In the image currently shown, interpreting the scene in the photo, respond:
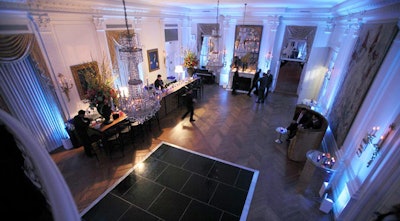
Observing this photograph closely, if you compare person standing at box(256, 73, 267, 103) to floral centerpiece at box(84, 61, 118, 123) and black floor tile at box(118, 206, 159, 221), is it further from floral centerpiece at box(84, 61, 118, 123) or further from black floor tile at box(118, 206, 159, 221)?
black floor tile at box(118, 206, 159, 221)

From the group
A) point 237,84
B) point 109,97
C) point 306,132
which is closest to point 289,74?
point 237,84

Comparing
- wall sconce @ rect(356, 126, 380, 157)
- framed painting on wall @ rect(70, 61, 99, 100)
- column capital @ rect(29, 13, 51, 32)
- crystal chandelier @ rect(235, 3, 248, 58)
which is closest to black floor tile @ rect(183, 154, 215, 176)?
wall sconce @ rect(356, 126, 380, 157)

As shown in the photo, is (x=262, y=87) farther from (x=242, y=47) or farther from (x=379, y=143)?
(x=379, y=143)

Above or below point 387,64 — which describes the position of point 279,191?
below

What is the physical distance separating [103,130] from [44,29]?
3090 mm

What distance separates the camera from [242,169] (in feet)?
16.6

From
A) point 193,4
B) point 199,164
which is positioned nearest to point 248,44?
point 193,4

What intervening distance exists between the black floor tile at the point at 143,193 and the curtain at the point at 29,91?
3280 millimetres

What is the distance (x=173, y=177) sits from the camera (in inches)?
188

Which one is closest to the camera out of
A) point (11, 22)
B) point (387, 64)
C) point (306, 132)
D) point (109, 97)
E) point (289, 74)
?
Result: point (387, 64)

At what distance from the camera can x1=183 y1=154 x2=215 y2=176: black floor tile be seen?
502 cm

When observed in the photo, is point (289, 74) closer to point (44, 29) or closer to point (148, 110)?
point (148, 110)

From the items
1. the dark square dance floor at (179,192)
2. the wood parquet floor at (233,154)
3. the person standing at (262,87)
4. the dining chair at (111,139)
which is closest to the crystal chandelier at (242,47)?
the person standing at (262,87)

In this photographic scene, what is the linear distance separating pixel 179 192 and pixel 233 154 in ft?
6.87
